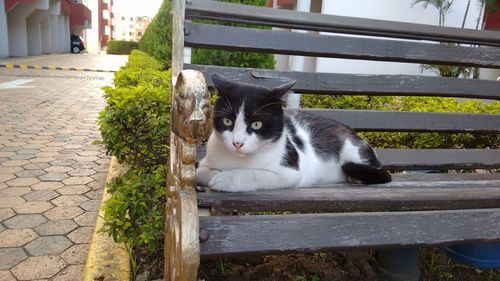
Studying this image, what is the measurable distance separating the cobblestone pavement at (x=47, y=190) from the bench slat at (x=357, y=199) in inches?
47.8

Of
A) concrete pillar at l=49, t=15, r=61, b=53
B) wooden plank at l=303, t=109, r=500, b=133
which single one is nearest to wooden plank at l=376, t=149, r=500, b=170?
wooden plank at l=303, t=109, r=500, b=133

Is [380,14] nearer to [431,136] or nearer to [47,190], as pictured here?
[431,136]

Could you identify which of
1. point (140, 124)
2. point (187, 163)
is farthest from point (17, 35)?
point (187, 163)

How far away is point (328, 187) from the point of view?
176 cm

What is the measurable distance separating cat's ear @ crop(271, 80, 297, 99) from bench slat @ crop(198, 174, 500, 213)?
373 mm

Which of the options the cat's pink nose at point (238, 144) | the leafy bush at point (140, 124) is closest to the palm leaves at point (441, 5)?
the leafy bush at point (140, 124)

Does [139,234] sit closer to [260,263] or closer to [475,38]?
[260,263]

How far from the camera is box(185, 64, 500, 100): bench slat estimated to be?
2.47m

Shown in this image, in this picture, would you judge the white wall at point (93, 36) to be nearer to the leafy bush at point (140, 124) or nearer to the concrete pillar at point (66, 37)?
the concrete pillar at point (66, 37)

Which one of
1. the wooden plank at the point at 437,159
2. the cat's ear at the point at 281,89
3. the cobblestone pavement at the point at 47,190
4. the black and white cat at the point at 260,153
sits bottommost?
the cobblestone pavement at the point at 47,190

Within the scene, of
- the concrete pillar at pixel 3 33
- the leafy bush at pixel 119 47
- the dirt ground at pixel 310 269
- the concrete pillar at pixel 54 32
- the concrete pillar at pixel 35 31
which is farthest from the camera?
the leafy bush at pixel 119 47

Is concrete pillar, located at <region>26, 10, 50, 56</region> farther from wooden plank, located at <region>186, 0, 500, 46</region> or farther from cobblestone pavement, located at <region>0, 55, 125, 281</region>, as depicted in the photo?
wooden plank, located at <region>186, 0, 500, 46</region>

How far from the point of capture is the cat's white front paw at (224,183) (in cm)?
146

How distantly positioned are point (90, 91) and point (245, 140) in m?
8.97
